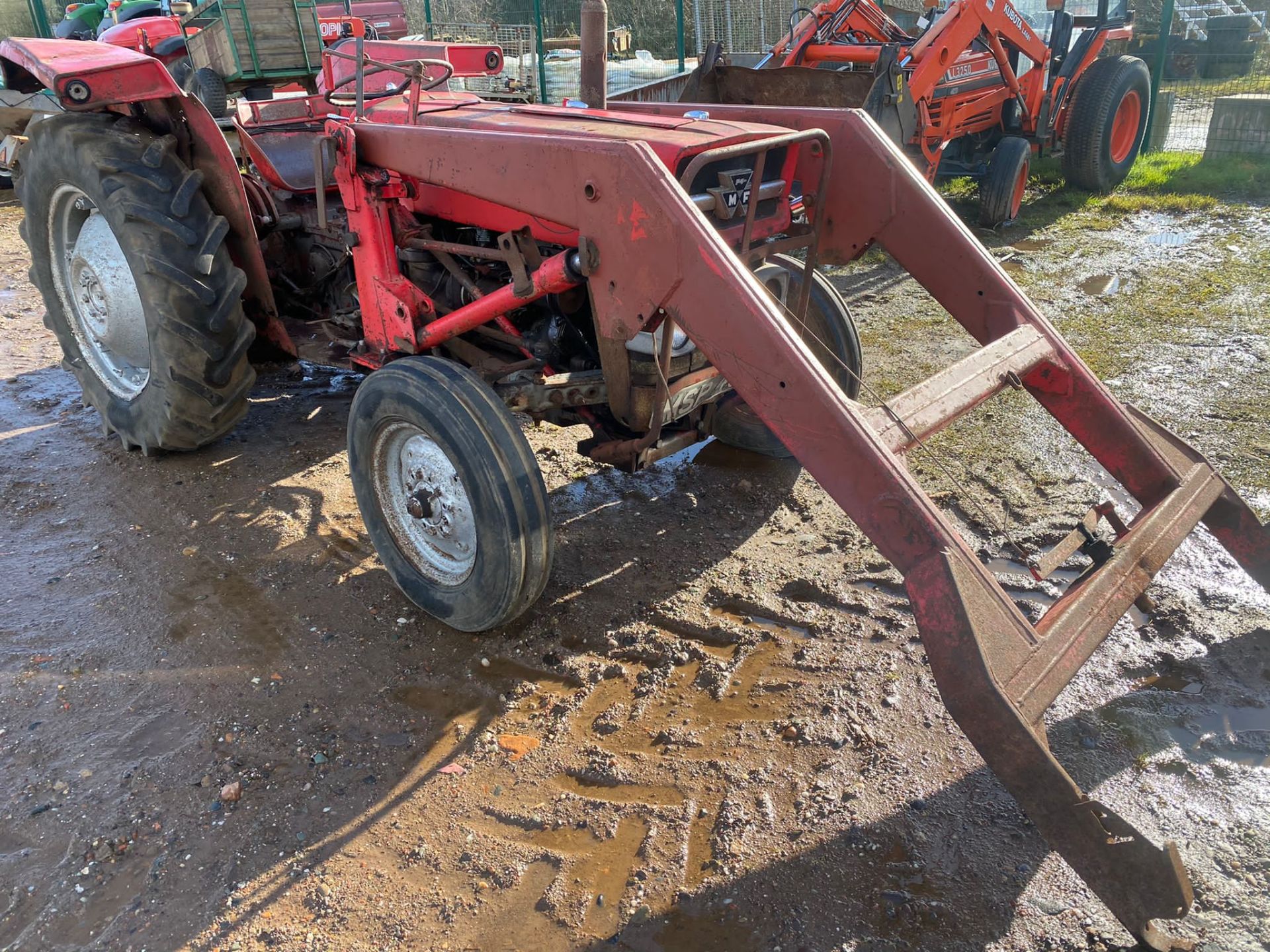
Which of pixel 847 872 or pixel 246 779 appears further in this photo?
pixel 246 779

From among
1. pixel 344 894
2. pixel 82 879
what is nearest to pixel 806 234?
pixel 344 894

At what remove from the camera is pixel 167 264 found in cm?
368

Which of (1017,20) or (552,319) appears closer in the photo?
(552,319)

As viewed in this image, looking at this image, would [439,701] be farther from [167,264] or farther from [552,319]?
[167,264]

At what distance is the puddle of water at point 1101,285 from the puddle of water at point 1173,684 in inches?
169

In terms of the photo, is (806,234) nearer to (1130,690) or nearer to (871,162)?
(871,162)

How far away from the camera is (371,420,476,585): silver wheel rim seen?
10.3 feet

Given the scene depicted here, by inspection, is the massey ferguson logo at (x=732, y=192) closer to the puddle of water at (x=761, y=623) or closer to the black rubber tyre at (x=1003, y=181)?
the puddle of water at (x=761, y=623)

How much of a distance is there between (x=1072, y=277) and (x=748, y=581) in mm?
4826

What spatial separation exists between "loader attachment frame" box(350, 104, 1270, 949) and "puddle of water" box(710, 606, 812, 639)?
994mm

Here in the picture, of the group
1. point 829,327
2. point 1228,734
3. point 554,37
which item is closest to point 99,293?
point 829,327

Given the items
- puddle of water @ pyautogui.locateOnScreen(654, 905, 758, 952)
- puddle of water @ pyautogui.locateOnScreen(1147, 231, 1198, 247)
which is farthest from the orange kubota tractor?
puddle of water @ pyautogui.locateOnScreen(654, 905, 758, 952)

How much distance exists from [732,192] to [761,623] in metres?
1.50

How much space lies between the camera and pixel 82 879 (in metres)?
2.36
